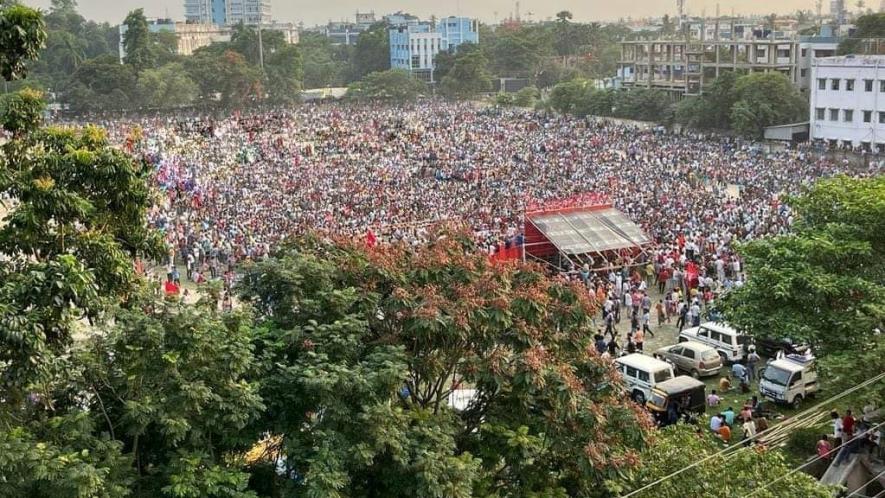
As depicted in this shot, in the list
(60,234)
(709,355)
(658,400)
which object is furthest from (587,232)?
(60,234)

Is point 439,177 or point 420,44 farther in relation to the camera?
point 420,44

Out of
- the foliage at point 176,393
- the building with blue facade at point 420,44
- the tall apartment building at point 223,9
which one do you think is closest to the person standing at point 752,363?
the foliage at point 176,393

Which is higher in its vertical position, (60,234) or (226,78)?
(226,78)

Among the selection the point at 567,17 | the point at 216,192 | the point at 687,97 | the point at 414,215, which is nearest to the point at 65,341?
the point at 414,215

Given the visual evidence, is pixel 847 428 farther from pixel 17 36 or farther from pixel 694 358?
pixel 17 36

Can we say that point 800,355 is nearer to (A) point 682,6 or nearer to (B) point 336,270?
(B) point 336,270

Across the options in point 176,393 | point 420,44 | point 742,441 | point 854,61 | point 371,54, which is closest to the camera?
point 176,393

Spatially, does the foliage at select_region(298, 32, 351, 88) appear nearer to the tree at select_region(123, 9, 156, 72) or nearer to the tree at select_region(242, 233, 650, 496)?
the tree at select_region(123, 9, 156, 72)

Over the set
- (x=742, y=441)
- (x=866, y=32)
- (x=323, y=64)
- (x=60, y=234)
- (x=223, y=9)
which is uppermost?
(x=223, y=9)
